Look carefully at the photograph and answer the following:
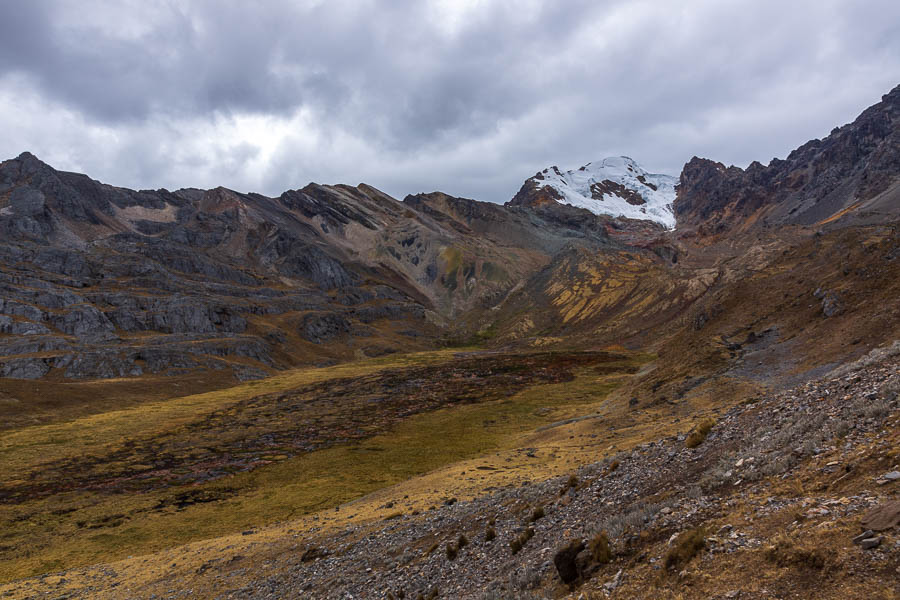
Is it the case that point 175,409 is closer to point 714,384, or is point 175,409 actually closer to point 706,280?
point 714,384

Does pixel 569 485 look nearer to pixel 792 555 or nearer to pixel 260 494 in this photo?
pixel 792 555

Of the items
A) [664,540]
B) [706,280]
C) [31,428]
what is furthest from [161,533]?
[706,280]

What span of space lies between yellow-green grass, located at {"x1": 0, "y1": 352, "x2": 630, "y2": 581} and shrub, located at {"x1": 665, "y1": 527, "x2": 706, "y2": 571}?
38.8 m

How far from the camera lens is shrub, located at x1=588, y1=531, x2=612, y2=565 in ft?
44.7

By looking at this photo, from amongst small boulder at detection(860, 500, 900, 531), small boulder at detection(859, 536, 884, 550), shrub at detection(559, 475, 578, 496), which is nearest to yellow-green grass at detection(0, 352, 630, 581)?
shrub at detection(559, 475, 578, 496)

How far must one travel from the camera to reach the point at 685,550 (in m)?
11.6

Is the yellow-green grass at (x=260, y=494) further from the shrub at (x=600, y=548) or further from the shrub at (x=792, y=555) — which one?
the shrub at (x=792, y=555)

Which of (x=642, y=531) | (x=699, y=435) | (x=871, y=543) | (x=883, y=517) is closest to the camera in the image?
(x=871, y=543)

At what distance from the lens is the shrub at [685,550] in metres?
11.5

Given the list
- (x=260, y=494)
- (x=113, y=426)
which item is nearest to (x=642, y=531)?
(x=260, y=494)

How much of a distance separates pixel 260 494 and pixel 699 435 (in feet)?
159

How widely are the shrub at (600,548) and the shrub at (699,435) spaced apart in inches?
376

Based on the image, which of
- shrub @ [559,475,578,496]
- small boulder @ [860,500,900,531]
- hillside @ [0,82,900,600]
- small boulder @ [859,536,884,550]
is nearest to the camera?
small boulder @ [859,536,884,550]

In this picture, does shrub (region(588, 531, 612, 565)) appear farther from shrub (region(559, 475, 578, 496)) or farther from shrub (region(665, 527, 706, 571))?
shrub (region(559, 475, 578, 496))
